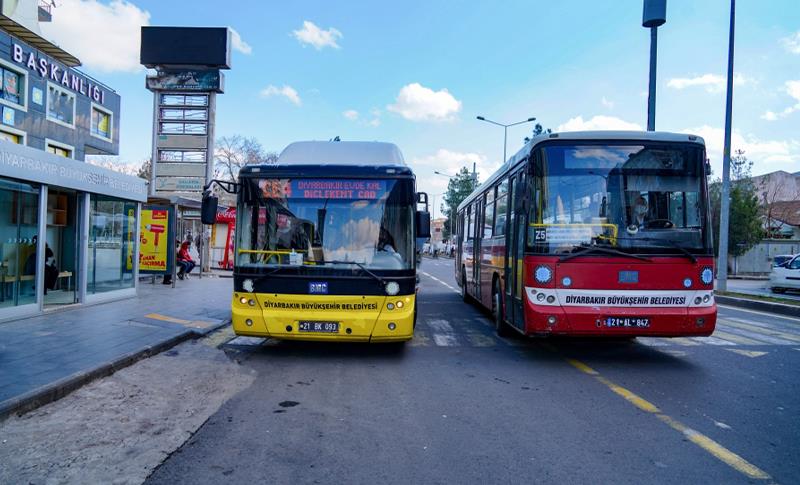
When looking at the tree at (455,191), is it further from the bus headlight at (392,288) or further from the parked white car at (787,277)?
the bus headlight at (392,288)

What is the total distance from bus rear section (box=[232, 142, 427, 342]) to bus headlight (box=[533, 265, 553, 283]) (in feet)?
5.51

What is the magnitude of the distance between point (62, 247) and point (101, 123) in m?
14.8

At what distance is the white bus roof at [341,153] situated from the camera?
351 inches

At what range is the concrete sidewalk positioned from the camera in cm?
586

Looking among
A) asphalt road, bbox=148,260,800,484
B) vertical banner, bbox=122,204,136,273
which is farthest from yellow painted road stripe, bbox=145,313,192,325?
vertical banner, bbox=122,204,136,273

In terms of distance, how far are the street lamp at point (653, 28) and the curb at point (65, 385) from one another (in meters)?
15.8

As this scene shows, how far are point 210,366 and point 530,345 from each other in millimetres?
5085

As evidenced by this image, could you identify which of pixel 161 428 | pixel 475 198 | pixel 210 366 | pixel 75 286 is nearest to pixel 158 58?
pixel 75 286

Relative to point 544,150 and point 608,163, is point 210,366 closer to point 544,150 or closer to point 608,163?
point 544,150

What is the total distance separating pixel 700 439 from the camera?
475cm

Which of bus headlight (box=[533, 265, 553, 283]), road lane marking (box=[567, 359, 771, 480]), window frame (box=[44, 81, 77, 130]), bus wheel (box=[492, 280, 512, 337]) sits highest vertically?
window frame (box=[44, 81, 77, 130])

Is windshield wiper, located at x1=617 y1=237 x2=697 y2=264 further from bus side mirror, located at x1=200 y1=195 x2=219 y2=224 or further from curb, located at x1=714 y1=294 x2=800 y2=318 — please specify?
curb, located at x1=714 y1=294 x2=800 y2=318

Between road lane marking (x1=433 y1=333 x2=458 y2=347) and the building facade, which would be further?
the building facade

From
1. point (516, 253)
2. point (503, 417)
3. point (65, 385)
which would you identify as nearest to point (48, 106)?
point (65, 385)
